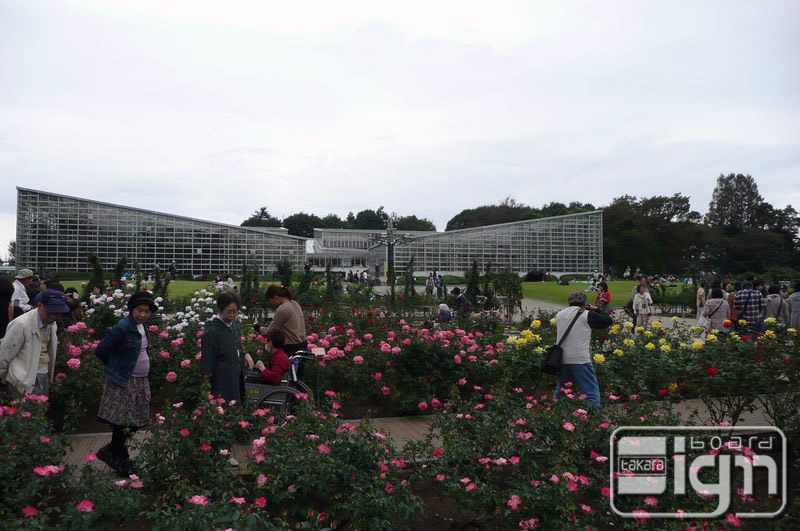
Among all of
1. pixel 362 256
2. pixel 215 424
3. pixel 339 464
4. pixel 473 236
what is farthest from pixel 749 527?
pixel 362 256

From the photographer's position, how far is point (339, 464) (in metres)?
3.10

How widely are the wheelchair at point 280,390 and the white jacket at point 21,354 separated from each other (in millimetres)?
1556

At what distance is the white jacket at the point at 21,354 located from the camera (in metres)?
4.15

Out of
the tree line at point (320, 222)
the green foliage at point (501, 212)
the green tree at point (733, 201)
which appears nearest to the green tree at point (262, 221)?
the tree line at point (320, 222)

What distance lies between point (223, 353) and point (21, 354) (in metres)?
1.44

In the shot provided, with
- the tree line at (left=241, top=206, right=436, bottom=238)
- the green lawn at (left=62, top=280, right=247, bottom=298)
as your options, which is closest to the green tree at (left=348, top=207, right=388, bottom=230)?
the tree line at (left=241, top=206, right=436, bottom=238)

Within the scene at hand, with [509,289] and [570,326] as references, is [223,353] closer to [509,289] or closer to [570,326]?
[570,326]

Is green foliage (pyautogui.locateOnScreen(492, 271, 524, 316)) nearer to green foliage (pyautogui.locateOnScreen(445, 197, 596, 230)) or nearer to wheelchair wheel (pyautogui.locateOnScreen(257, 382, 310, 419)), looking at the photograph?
wheelchair wheel (pyautogui.locateOnScreen(257, 382, 310, 419))

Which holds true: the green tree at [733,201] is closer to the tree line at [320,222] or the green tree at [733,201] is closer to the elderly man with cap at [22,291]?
the tree line at [320,222]

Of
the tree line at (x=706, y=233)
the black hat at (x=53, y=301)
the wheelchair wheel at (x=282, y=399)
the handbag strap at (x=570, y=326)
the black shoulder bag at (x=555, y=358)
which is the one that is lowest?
the wheelchair wheel at (x=282, y=399)

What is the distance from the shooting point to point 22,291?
949 centimetres

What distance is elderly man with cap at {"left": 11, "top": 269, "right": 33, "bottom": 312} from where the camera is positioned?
9164mm

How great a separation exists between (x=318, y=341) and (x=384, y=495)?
3819 mm

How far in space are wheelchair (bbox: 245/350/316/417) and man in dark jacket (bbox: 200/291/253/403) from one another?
0.97 feet
